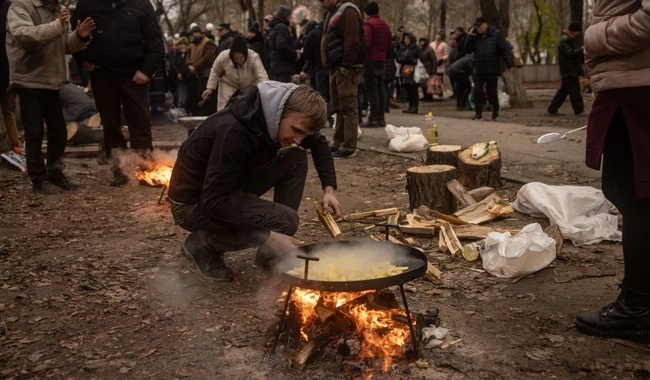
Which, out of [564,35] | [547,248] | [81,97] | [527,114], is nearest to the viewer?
[547,248]

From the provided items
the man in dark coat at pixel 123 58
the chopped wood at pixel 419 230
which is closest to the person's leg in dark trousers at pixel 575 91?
the chopped wood at pixel 419 230

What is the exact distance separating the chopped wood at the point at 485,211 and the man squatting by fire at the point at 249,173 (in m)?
1.93

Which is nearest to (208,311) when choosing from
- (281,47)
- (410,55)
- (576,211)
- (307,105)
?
(307,105)

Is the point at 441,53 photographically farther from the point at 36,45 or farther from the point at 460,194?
the point at 36,45

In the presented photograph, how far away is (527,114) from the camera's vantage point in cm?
1484

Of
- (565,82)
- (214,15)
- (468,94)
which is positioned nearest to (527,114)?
(565,82)

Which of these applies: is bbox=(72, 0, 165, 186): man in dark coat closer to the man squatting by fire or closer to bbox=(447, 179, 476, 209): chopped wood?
the man squatting by fire

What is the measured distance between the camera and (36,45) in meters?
6.25

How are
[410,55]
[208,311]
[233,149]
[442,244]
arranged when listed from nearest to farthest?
1. [233,149]
2. [208,311]
3. [442,244]
4. [410,55]

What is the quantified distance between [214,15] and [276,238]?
51.6 meters

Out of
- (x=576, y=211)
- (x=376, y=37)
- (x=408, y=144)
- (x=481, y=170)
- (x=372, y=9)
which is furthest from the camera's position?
(x=376, y=37)

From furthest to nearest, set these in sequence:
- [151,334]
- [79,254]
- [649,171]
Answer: [79,254] < [151,334] < [649,171]

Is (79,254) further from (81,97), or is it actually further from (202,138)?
(81,97)

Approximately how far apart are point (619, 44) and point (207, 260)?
2961mm
